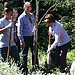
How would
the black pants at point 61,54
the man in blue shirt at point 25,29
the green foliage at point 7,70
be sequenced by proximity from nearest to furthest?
the green foliage at point 7,70 → the black pants at point 61,54 → the man in blue shirt at point 25,29

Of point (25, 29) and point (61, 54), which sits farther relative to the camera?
point (25, 29)

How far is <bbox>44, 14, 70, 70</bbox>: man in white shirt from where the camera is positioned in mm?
4984

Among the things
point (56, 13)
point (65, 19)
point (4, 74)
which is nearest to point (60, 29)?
point (4, 74)

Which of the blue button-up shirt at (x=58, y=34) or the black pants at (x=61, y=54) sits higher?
the blue button-up shirt at (x=58, y=34)

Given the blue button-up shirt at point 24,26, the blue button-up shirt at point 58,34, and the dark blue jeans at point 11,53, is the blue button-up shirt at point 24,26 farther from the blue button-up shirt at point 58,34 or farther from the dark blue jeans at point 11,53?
the blue button-up shirt at point 58,34

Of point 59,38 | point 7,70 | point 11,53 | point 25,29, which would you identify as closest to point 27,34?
point 25,29

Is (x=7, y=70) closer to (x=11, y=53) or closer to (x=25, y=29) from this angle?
(x=11, y=53)

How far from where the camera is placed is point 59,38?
5.09m

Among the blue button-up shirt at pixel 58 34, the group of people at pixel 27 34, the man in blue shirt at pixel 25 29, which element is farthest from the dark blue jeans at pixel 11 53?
the blue button-up shirt at pixel 58 34

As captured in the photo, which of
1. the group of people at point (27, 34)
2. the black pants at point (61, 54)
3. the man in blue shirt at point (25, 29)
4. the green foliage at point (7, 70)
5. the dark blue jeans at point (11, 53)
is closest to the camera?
the green foliage at point (7, 70)

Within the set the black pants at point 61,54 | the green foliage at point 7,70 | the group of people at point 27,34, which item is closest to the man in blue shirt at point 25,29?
the group of people at point 27,34

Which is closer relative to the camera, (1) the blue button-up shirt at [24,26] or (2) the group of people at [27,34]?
(2) the group of people at [27,34]

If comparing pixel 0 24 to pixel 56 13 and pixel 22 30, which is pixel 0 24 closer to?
pixel 22 30

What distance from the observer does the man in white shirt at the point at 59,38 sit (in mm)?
4984
